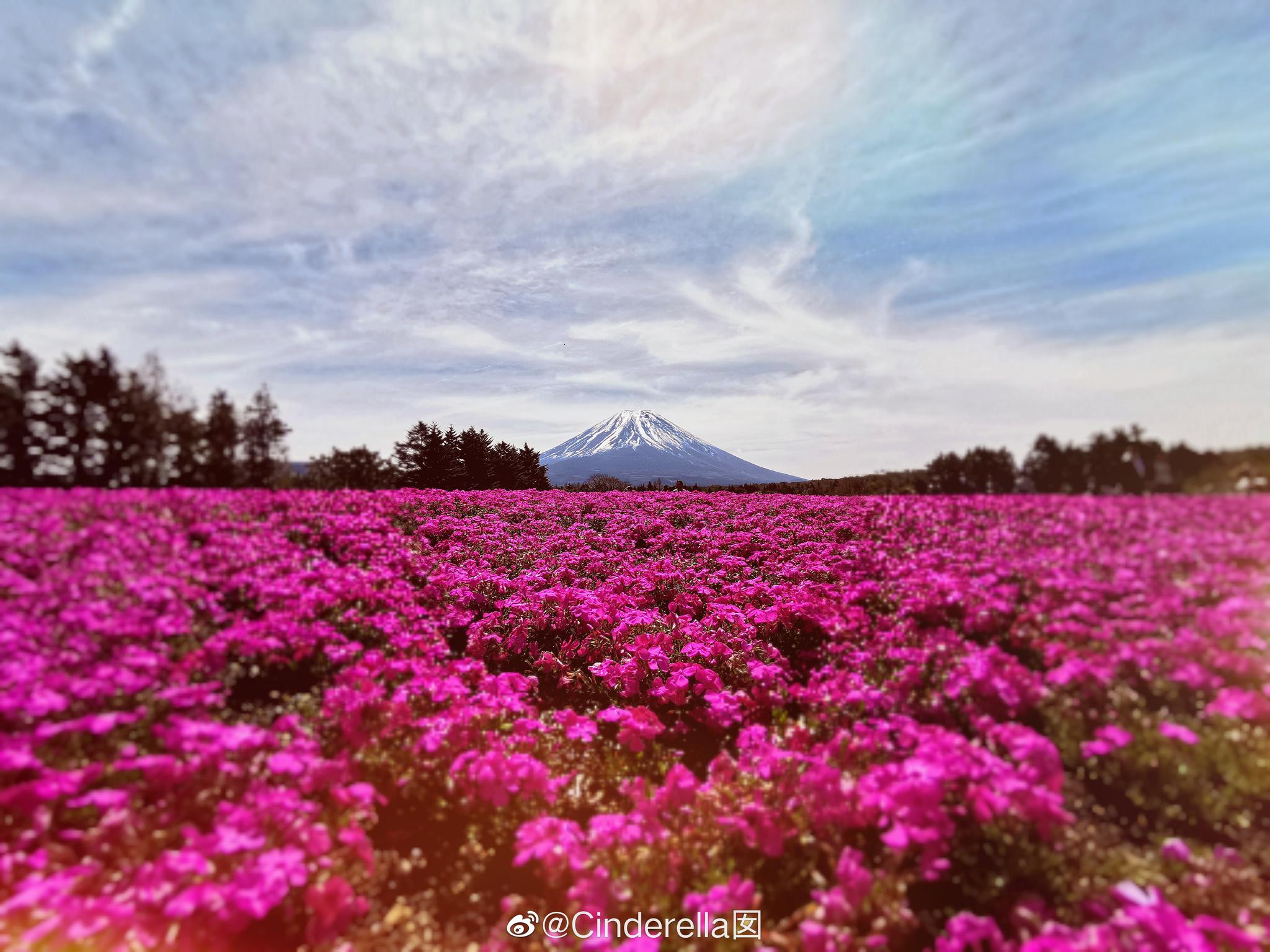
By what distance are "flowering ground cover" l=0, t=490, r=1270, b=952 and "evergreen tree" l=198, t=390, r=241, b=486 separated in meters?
0.28

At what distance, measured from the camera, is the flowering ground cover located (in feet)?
10.2

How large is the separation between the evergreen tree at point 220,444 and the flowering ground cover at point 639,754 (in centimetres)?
28

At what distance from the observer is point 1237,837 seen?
11.3ft

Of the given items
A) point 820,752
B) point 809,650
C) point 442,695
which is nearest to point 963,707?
point 820,752

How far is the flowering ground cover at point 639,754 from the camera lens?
3113mm

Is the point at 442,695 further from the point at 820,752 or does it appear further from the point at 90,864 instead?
the point at 820,752

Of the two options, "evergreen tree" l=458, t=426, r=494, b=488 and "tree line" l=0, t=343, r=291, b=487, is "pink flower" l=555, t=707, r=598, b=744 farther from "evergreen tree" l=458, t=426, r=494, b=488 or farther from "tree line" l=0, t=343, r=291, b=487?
"evergreen tree" l=458, t=426, r=494, b=488

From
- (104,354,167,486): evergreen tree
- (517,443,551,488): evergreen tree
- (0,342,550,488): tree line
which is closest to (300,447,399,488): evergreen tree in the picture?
(0,342,550,488): tree line

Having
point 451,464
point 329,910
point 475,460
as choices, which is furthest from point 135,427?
point 475,460

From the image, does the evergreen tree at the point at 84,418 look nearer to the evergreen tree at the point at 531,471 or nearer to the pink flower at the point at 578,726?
the pink flower at the point at 578,726

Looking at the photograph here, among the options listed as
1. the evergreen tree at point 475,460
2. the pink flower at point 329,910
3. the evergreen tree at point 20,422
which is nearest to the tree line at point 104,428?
the evergreen tree at point 20,422

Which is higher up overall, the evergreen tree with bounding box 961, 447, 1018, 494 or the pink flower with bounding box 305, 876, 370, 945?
the evergreen tree with bounding box 961, 447, 1018, 494

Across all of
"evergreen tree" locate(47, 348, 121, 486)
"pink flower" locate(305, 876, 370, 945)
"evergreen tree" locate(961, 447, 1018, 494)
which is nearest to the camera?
"pink flower" locate(305, 876, 370, 945)

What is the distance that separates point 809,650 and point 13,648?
663cm
